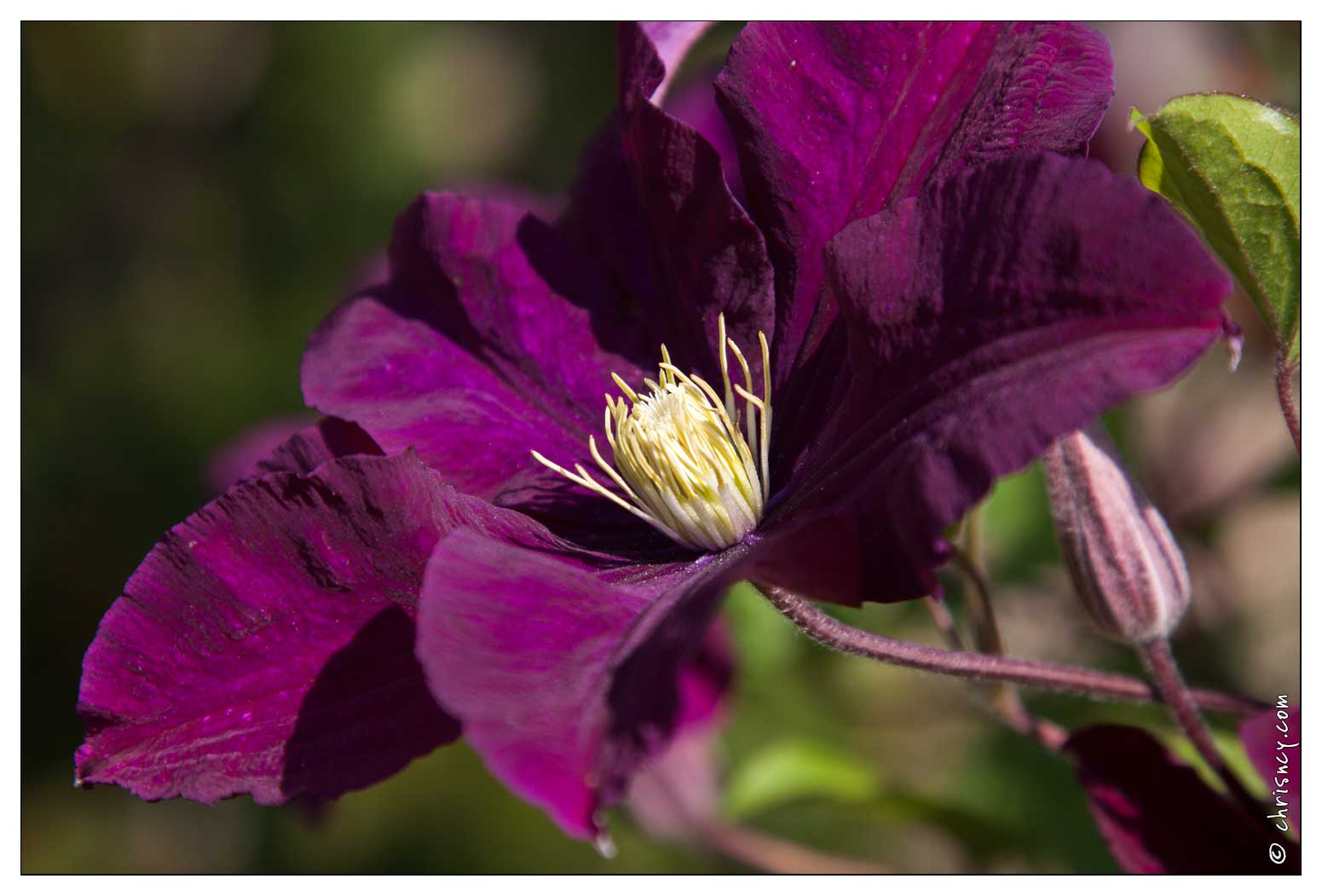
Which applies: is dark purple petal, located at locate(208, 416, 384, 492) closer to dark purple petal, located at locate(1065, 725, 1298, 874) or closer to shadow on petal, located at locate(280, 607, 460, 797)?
shadow on petal, located at locate(280, 607, 460, 797)

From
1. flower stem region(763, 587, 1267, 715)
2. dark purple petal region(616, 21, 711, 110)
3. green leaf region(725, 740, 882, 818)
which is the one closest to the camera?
flower stem region(763, 587, 1267, 715)

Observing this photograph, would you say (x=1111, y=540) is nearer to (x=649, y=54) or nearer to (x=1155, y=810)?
(x=1155, y=810)

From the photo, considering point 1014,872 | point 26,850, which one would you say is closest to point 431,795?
point 26,850

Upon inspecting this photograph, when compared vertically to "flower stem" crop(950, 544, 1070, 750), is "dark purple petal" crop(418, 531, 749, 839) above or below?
above

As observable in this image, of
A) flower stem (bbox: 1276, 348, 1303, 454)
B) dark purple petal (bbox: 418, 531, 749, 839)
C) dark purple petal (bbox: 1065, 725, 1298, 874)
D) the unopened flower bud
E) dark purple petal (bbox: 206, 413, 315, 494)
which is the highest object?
dark purple petal (bbox: 418, 531, 749, 839)

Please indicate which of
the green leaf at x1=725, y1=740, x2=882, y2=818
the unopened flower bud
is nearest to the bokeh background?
the green leaf at x1=725, y1=740, x2=882, y2=818

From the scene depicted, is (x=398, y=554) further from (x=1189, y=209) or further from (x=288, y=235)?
(x=288, y=235)

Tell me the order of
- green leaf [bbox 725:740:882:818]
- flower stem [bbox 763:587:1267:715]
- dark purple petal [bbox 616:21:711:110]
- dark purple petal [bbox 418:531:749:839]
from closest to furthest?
dark purple petal [bbox 418:531:749:839]
flower stem [bbox 763:587:1267:715]
dark purple petal [bbox 616:21:711:110]
green leaf [bbox 725:740:882:818]

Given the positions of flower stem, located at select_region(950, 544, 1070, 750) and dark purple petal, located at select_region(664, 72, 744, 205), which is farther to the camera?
dark purple petal, located at select_region(664, 72, 744, 205)
